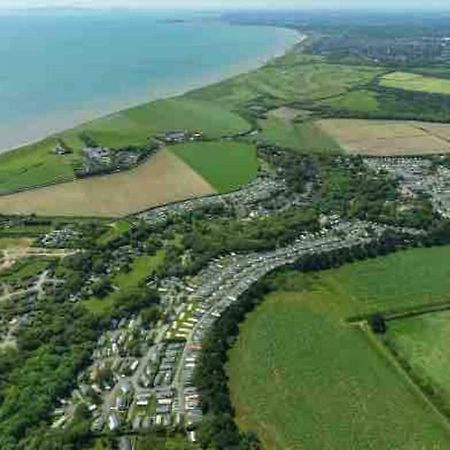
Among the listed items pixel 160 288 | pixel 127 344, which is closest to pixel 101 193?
pixel 160 288

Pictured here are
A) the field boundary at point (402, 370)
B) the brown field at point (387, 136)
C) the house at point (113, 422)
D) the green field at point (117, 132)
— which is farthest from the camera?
the brown field at point (387, 136)

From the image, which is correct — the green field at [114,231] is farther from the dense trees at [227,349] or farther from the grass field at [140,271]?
the dense trees at [227,349]

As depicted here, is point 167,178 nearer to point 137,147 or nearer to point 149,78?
point 137,147

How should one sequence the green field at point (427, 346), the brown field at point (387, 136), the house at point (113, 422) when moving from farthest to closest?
1. the brown field at point (387, 136)
2. the green field at point (427, 346)
3. the house at point (113, 422)

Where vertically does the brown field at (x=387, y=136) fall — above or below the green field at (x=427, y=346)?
below

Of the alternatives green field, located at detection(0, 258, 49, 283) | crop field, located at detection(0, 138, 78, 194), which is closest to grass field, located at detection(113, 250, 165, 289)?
green field, located at detection(0, 258, 49, 283)

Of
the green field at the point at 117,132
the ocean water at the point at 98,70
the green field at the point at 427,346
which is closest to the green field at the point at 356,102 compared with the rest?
the green field at the point at 117,132

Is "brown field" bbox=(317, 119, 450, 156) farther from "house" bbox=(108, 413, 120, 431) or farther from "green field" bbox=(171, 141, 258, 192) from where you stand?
"house" bbox=(108, 413, 120, 431)
